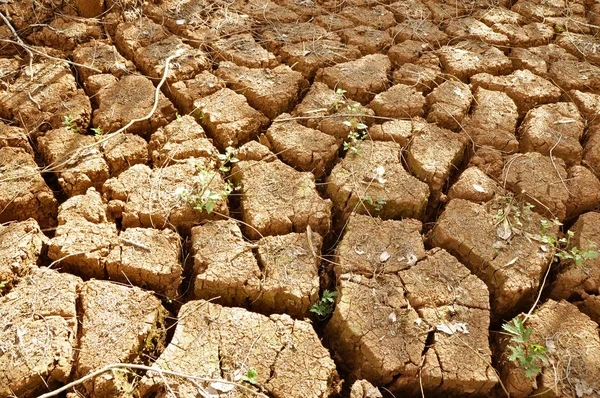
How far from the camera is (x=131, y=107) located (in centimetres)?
305

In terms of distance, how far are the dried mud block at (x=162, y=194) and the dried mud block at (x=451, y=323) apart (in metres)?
1.07

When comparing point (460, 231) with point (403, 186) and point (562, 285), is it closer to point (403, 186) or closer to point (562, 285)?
point (403, 186)

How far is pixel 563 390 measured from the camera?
209cm

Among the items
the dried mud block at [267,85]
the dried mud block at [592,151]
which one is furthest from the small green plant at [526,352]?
the dried mud block at [267,85]

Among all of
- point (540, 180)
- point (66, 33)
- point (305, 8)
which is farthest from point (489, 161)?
point (66, 33)

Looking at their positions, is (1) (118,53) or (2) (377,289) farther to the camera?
(1) (118,53)

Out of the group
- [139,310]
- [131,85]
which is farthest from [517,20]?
[139,310]

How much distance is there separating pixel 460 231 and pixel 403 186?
394mm

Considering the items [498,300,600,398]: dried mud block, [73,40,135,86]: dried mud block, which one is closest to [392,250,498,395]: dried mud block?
[498,300,600,398]: dried mud block

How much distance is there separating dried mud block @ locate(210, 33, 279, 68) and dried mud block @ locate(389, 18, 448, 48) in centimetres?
105

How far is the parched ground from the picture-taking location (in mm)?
2109

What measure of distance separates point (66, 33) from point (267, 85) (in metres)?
1.53

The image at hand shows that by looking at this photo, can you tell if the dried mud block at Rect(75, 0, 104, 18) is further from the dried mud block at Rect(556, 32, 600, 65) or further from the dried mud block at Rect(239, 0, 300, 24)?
the dried mud block at Rect(556, 32, 600, 65)

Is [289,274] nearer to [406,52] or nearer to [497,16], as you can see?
[406,52]
